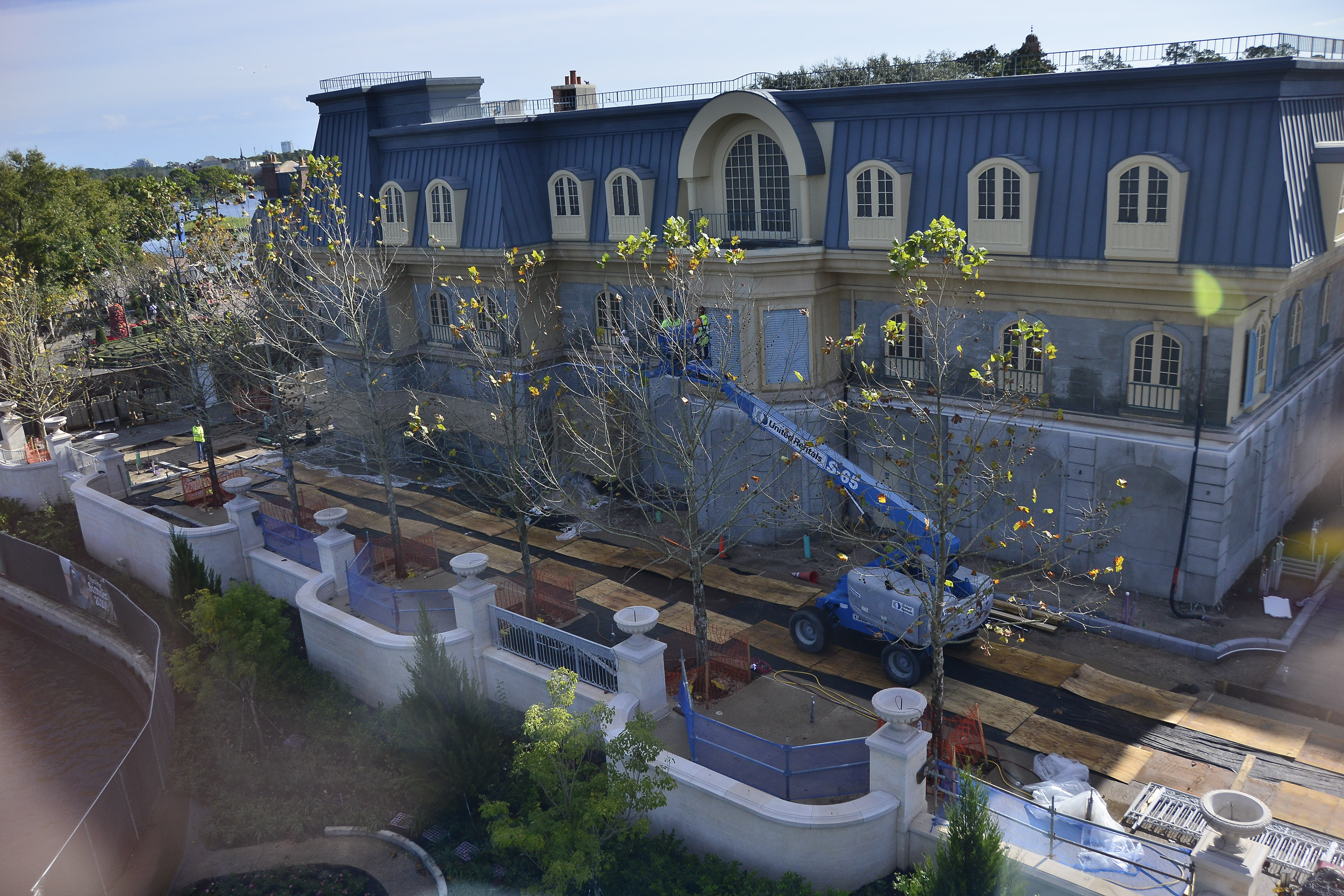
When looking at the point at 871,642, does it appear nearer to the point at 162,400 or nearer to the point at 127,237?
the point at 162,400

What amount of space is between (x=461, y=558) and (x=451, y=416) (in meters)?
14.6

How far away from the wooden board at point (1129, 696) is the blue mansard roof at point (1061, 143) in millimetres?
8921

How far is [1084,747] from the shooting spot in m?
17.7

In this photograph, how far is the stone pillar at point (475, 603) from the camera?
19.8 meters

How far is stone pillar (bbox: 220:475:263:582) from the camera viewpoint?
2648 cm

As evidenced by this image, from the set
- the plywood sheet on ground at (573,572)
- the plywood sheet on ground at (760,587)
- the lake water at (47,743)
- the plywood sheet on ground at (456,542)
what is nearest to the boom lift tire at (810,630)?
the plywood sheet on ground at (760,587)

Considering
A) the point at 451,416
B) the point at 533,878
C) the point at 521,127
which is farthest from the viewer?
the point at 451,416

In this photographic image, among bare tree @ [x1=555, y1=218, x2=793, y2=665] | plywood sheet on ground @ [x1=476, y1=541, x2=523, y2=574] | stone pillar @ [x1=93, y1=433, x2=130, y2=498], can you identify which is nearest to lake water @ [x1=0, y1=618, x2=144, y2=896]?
stone pillar @ [x1=93, y1=433, x2=130, y2=498]

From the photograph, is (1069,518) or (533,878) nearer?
(533,878)

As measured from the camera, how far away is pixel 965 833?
12.5 m

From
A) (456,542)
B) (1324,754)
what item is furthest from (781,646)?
(456,542)

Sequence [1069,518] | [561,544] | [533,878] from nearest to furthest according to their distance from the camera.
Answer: [533,878] → [1069,518] → [561,544]

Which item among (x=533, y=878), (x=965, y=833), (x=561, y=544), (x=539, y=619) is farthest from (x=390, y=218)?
(x=965, y=833)

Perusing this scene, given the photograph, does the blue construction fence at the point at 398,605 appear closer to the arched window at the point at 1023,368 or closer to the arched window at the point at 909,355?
the arched window at the point at 909,355
